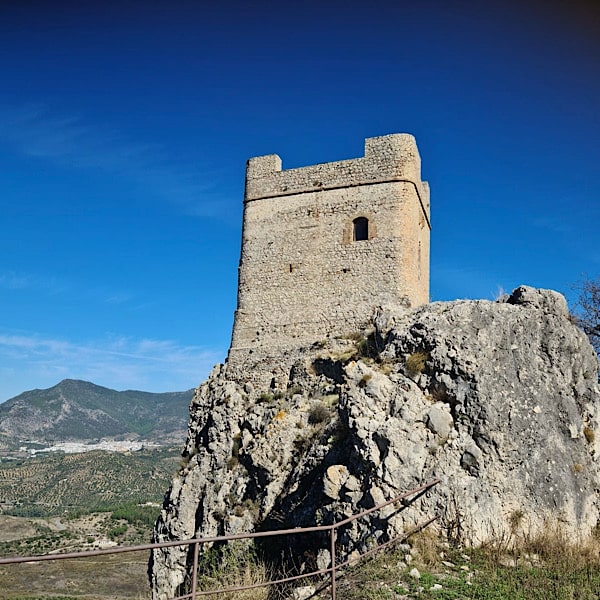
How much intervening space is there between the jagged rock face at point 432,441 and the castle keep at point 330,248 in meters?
2.43

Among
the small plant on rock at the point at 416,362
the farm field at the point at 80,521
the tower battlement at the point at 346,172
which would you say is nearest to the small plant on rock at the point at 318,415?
the small plant on rock at the point at 416,362

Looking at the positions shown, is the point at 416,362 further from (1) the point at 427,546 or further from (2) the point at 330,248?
(2) the point at 330,248

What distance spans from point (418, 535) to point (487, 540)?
3.55ft

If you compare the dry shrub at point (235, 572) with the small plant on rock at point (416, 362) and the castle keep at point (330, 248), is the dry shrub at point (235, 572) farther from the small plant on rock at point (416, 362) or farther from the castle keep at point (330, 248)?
the castle keep at point (330, 248)

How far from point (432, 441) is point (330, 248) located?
30.2ft

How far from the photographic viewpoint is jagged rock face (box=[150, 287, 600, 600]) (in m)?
9.54

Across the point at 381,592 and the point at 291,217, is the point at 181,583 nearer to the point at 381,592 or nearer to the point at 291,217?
the point at 381,592

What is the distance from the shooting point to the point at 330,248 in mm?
18281

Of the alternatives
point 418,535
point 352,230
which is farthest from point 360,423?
point 352,230

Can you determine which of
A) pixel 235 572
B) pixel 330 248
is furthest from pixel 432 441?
pixel 330 248

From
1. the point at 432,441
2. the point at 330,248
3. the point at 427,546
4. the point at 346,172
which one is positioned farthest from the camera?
the point at 346,172

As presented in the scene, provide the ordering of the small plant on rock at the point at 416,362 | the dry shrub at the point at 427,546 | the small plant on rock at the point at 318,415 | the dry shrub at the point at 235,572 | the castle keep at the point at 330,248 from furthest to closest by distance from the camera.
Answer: the castle keep at the point at 330,248
the small plant on rock at the point at 318,415
the small plant on rock at the point at 416,362
the dry shrub at the point at 235,572
the dry shrub at the point at 427,546

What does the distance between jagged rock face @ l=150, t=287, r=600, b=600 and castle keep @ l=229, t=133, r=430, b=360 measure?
243 cm

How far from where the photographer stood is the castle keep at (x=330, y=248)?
691 inches
